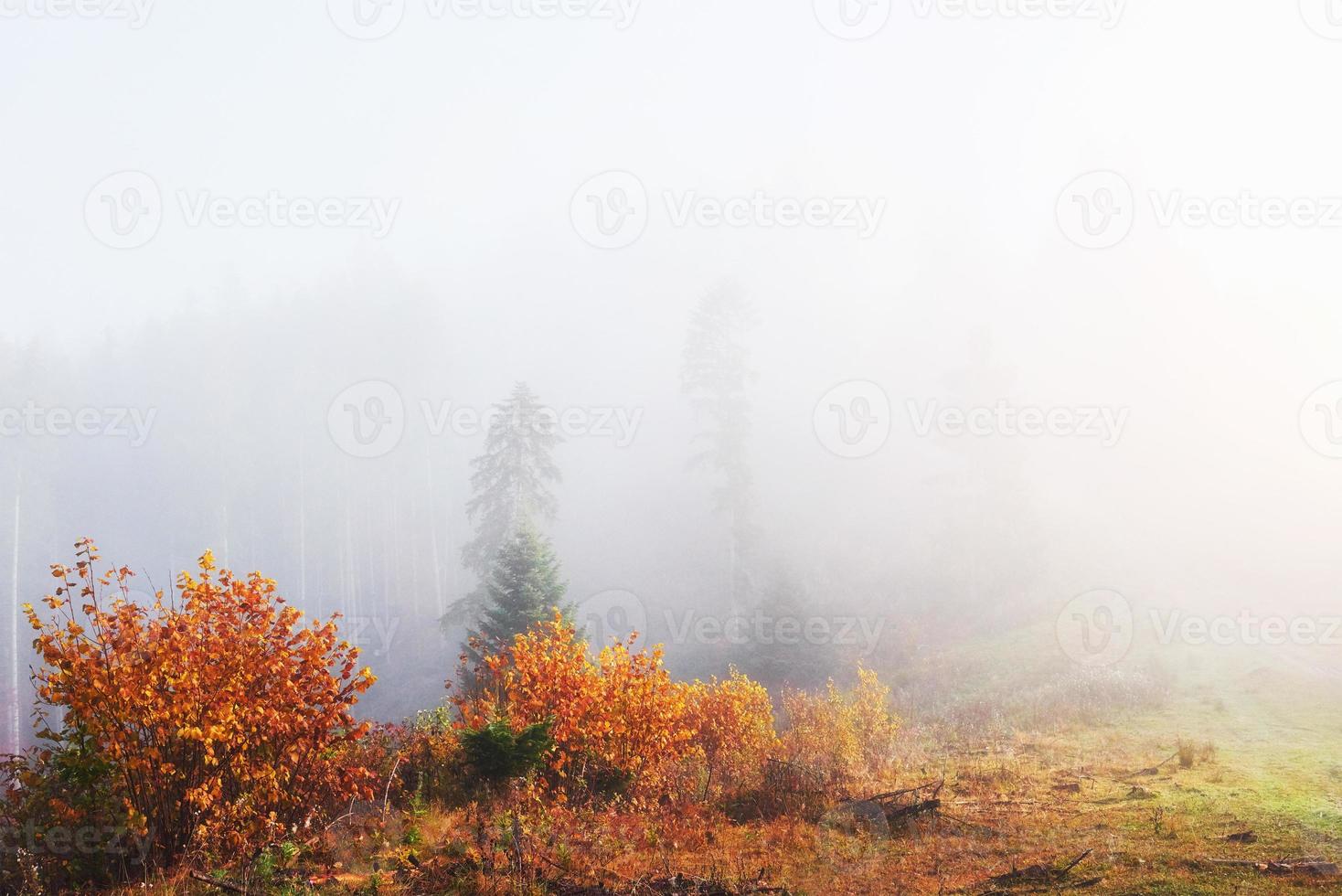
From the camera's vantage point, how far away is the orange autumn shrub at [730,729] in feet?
42.8

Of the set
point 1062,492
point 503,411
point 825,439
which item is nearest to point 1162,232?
point 1062,492

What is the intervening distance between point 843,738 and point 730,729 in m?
2.81

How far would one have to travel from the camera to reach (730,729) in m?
13.8

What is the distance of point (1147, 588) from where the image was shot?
29.7 m

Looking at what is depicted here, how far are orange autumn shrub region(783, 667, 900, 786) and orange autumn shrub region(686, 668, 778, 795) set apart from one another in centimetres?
57

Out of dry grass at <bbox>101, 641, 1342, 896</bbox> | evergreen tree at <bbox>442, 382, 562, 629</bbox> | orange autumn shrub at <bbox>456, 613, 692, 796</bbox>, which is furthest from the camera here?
evergreen tree at <bbox>442, 382, 562, 629</bbox>

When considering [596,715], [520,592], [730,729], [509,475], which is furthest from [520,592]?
[596,715]

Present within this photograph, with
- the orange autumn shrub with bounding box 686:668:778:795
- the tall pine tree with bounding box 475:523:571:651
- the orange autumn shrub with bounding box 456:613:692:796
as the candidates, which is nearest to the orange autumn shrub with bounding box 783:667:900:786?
the orange autumn shrub with bounding box 686:668:778:795

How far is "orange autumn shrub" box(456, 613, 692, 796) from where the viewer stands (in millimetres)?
11047

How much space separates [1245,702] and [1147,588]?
11.9 meters

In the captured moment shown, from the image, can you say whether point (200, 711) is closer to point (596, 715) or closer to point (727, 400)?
point (596, 715)

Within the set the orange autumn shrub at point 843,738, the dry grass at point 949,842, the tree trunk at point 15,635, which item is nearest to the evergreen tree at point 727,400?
the orange autumn shrub at point 843,738

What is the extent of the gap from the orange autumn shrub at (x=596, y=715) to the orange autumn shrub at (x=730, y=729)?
1885 millimetres

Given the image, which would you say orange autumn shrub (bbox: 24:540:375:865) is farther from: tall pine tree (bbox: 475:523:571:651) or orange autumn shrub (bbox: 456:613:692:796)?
tall pine tree (bbox: 475:523:571:651)
